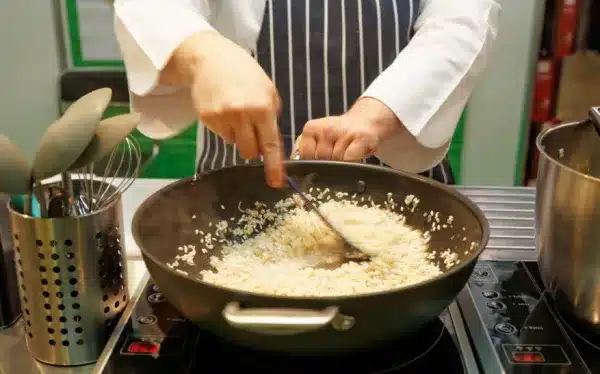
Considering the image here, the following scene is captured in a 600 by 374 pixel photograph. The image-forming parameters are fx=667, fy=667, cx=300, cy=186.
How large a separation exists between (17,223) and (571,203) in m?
0.45

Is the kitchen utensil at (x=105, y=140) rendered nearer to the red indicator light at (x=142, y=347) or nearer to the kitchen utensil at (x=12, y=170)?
the kitchen utensil at (x=12, y=170)

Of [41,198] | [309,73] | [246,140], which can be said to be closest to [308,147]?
[246,140]

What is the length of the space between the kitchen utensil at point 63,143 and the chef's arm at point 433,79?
1.30ft

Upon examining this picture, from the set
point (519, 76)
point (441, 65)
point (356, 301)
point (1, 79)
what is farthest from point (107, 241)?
point (1, 79)

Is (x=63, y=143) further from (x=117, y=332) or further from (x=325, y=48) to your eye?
(x=325, y=48)

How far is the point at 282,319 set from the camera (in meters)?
0.44

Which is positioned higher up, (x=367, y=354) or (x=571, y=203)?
(x=571, y=203)

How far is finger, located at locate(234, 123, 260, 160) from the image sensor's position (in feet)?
2.14

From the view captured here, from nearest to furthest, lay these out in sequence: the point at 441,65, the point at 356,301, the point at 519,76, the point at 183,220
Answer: the point at 356,301 → the point at 183,220 → the point at 441,65 → the point at 519,76

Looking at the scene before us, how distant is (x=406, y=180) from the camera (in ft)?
2.34

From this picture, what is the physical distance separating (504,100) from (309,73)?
3.41 feet

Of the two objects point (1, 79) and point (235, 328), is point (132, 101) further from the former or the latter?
point (1, 79)

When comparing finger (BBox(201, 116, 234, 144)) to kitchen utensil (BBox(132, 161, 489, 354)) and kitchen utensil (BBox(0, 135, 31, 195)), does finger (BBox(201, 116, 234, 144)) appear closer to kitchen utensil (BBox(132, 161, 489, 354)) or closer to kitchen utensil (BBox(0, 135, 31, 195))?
kitchen utensil (BBox(132, 161, 489, 354))

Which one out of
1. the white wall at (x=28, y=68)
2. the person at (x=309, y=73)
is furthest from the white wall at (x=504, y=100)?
the white wall at (x=28, y=68)
